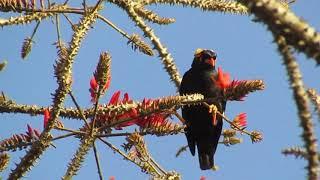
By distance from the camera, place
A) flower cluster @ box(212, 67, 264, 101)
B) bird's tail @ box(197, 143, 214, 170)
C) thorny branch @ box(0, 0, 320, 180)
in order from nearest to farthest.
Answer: thorny branch @ box(0, 0, 320, 180) < flower cluster @ box(212, 67, 264, 101) < bird's tail @ box(197, 143, 214, 170)

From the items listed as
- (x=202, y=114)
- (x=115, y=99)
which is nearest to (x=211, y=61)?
(x=202, y=114)

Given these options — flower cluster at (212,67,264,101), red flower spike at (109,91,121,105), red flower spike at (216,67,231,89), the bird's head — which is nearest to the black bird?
the bird's head


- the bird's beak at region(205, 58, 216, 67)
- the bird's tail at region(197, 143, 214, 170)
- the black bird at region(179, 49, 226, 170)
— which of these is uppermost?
the bird's beak at region(205, 58, 216, 67)

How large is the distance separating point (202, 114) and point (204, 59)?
696mm

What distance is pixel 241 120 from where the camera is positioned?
2.49 meters

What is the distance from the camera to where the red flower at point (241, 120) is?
97.5 inches

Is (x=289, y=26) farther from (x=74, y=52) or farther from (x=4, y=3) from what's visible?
(x=4, y=3)

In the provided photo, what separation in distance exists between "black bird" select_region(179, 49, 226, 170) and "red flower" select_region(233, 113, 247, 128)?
189cm

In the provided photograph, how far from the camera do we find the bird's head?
16.1 feet

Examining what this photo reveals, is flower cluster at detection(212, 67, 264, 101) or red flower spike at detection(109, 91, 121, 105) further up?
red flower spike at detection(109, 91, 121, 105)

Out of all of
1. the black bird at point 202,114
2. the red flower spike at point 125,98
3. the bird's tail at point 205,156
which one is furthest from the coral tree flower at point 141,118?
the bird's tail at point 205,156

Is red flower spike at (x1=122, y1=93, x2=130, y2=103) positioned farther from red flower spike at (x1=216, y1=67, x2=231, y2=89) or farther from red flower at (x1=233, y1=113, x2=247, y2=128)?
red flower at (x1=233, y1=113, x2=247, y2=128)

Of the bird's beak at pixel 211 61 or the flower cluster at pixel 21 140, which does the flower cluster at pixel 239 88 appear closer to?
the flower cluster at pixel 21 140

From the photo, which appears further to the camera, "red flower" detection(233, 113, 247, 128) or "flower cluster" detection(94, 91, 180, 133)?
"red flower" detection(233, 113, 247, 128)
